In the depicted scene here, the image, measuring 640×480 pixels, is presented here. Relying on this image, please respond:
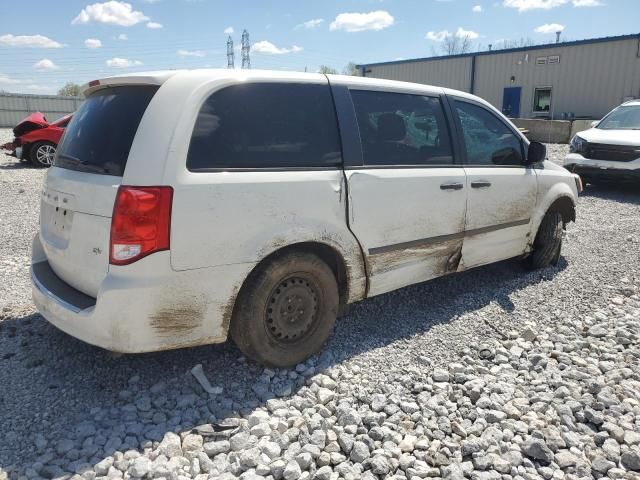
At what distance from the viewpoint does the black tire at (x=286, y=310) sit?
306 cm

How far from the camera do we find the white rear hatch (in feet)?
9.05

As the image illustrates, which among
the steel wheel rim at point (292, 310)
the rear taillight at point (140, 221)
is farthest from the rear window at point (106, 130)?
the steel wheel rim at point (292, 310)

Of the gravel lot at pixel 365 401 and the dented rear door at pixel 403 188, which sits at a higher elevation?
the dented rear door at pixel 403 188

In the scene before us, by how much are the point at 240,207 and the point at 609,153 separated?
9303mm

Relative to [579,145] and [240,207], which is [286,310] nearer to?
[240,207]

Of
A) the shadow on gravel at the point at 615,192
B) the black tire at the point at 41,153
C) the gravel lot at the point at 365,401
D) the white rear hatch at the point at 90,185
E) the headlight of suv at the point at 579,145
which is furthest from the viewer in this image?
the black tire at the point at 41,153

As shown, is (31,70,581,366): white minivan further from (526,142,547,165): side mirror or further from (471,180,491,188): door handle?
(526,142,547,165): side mirror

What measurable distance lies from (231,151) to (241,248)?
55cm

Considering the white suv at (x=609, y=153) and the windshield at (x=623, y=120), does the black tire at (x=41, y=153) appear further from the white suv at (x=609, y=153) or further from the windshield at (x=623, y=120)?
the windshield at (x=623, y=120)

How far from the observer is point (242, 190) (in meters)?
2.87

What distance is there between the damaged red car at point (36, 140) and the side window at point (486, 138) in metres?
11.7

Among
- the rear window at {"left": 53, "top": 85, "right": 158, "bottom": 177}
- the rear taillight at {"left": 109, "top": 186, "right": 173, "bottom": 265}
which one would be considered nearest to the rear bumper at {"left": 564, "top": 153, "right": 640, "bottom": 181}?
the rear window at {"left": 53, "top": 85, "right": 158, "bottom": 177}

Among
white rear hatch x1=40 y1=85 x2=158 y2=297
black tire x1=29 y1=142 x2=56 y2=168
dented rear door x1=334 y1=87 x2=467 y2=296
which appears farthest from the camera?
Answer: black tire x1=29 y1=142 x2=56 y2=168

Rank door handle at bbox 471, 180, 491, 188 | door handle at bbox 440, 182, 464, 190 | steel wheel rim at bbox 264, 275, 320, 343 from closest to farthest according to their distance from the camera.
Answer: steel wheel rim at bbox 264, 275, 320, 343 → door handle at bbox 440, 182, 464, 190 → door handle at bbox 471, 180, 491, 188
